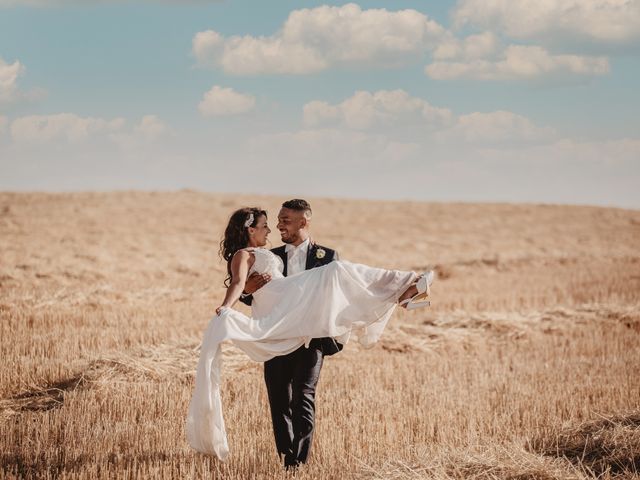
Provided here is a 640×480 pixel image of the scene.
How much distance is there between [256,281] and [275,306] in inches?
9.5

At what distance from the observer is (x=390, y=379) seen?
8250mm

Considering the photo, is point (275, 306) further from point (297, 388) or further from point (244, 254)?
point (297, 388)

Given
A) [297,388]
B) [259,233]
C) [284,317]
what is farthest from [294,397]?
[259,233]

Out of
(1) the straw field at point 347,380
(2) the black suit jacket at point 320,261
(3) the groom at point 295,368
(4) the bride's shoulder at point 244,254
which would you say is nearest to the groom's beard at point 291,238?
(3) the groom at point 295,368

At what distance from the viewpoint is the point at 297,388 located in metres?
4.91

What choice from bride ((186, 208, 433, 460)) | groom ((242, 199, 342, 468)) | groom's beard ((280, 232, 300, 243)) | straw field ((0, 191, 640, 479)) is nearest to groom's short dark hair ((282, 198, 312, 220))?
groom ((242, 199, 342, 468))

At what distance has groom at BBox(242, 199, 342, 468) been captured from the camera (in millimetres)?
4895

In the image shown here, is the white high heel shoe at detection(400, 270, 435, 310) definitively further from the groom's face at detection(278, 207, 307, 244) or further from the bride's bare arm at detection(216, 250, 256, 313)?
the bride's bare arm at detection(216, 250, 256, 313)

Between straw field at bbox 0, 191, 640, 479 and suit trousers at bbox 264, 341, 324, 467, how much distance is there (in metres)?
0.18

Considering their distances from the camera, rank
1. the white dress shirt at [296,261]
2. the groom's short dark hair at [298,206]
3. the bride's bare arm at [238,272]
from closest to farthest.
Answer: the bride's bare arm at [238,272] < the groom's short dark hair at [298,206] < the white dress shirt at [296,261]

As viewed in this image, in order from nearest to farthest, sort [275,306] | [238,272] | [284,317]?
[238,272] → [284,317] → [275,306]

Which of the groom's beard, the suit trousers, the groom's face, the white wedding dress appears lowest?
the suit trousers

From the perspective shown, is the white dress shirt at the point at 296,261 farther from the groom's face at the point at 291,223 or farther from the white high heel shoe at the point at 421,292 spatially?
the white high heel shoe at the point at 421,292

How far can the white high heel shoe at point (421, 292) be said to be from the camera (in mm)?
4781
